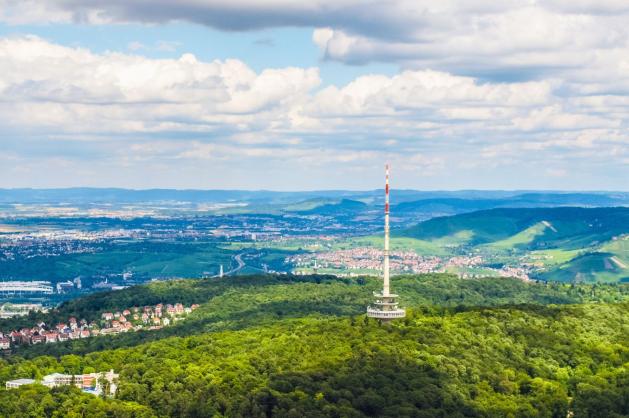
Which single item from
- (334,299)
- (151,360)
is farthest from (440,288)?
(151,360)

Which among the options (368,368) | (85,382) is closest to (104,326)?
(85,382)

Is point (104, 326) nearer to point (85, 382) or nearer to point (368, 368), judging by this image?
point (85, 382)

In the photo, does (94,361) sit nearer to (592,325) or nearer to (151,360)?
(151,360)

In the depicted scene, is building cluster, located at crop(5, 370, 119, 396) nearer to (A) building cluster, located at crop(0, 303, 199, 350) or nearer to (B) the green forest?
(B) the green forest

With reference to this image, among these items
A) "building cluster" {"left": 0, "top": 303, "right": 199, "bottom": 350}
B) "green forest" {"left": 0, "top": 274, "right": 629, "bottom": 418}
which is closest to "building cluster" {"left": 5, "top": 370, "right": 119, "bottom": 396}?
"green forest" {"left": 0, "top": 274, "right": 629, "bottom": 418}

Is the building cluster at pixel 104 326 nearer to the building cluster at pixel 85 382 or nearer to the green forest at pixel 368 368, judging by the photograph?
the green forest at pixel 368 368
